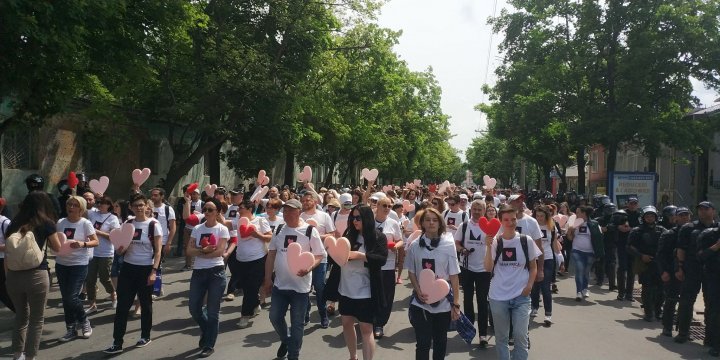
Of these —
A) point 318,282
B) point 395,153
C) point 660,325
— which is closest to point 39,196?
point 318,282

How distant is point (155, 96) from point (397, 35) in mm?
15670

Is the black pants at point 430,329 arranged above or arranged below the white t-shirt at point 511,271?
below

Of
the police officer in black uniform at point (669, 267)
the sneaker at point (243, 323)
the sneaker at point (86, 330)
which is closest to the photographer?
the sneaker at point (86, 330)

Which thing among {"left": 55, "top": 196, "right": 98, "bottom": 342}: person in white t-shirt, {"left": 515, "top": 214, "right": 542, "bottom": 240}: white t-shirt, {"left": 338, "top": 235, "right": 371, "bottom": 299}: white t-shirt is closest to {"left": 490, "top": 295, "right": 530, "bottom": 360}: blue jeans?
{"left": 338, "top": 235, "right": 371, "bottom": 299}: white t-shirt

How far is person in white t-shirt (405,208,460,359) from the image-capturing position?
18.0 feet

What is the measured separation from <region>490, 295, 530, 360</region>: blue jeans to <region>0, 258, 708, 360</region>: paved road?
1.31m

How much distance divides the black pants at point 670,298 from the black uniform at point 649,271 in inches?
36.0

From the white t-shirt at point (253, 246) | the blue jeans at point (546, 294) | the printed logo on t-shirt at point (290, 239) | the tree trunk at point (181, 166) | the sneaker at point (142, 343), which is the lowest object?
the sneaker at point (142, 343)

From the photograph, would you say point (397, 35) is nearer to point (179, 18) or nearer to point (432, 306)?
point (179, 18)

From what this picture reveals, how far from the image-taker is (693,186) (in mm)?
34188

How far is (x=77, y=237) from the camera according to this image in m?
7.20

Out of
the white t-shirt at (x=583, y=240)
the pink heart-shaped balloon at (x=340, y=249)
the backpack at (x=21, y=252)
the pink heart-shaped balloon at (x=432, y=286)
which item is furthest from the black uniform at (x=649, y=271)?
the backpack at (x=21, y=252)

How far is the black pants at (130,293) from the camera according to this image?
679 centimetres

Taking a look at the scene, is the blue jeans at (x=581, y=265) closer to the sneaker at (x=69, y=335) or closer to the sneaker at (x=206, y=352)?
the sneaker at (x=206, y=352)
